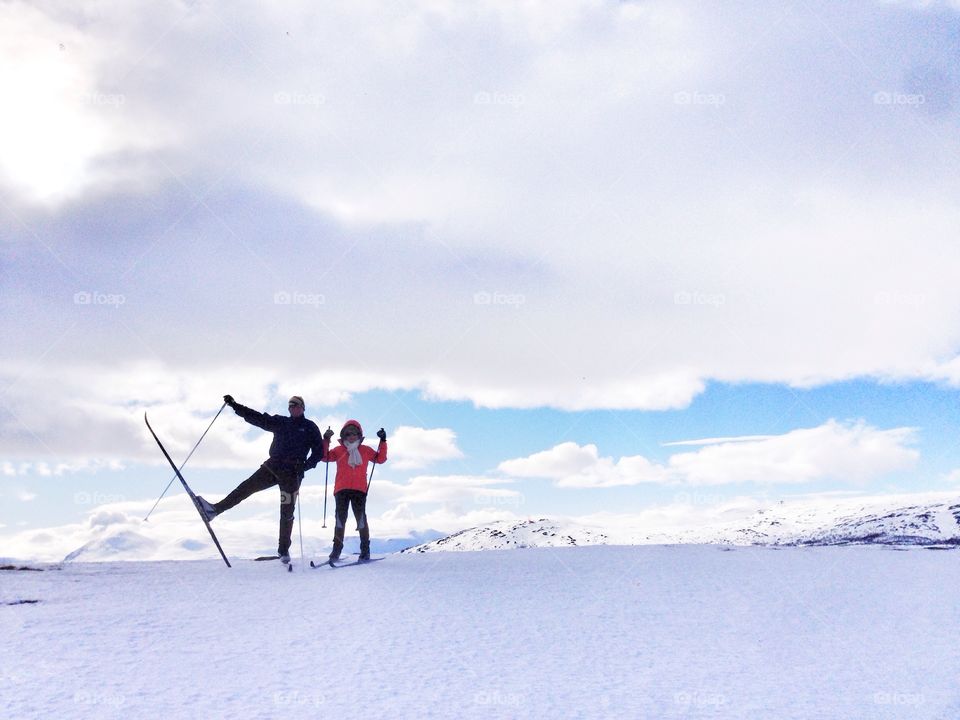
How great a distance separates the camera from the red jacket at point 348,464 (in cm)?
1113

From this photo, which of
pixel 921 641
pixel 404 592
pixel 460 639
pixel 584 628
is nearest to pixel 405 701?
pixel 460 639

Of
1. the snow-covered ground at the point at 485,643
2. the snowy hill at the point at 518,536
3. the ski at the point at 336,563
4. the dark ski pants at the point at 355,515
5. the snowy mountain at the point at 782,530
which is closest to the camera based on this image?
the snow-covered ground at the point at 485,643

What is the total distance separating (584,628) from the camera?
6910 mm

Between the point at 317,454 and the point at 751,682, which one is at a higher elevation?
the point at 317,454

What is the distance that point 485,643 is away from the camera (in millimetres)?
6328

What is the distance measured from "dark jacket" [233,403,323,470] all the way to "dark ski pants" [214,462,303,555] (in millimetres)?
147

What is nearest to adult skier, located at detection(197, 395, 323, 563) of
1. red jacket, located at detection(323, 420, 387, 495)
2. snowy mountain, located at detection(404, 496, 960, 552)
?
red jacket, located at detection(323, 420, 387, 495)

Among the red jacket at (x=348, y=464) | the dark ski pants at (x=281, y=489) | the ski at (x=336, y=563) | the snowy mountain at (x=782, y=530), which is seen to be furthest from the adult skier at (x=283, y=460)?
the snowy mountain at (x=782, y=530)

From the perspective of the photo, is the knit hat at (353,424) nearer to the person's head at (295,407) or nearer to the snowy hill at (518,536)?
the person's head at (295,407)

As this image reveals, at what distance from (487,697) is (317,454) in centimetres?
683

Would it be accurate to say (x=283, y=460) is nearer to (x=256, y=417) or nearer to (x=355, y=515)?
(x=256, y=417)

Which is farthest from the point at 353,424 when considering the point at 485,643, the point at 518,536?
the point at 518,536

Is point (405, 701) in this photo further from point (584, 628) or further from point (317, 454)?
point (317, 454)

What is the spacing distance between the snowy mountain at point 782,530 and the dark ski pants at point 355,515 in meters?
5.76
